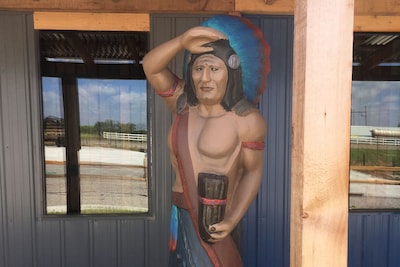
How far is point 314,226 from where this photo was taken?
0.85 m

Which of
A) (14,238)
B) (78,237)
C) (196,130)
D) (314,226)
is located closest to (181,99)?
(196,130)

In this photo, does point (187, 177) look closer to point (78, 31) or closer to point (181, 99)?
point (181, 99)

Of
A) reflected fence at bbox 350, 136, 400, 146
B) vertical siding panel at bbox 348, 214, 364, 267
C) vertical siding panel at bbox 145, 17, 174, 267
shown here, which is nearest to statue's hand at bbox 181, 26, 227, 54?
vertical siding panel at bbox 145, 17, 174, 267

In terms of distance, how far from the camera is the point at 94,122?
2.85 metres

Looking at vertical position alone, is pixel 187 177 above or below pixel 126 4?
below

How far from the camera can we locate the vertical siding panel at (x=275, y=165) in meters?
2.69

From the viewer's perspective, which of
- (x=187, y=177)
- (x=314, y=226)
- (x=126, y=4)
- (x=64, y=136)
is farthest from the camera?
(x=64, y=136)

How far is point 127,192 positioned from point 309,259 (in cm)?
227

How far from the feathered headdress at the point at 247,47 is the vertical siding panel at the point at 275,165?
A: 3.96 feet

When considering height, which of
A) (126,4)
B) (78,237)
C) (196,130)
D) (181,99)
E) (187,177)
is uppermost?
(126,4)

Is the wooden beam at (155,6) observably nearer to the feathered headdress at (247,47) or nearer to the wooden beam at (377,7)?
the wooden beam at (377,7)

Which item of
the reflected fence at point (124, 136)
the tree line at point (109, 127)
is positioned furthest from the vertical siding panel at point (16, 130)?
the reflected fence at point (124, 136)

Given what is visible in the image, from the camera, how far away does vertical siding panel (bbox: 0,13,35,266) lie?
2.60m

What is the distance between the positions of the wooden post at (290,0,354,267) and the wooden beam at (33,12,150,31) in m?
1.99
